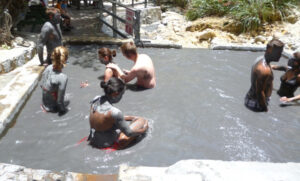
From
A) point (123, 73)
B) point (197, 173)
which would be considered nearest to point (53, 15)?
point (123, 73)

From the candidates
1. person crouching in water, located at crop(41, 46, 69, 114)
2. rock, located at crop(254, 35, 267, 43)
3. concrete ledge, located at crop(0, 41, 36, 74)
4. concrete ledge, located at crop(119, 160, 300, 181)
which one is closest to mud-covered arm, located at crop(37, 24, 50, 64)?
concrete ledge, located at crop(0, 41, 36, 74)

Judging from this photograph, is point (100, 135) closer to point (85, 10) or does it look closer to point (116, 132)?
point (116, 132)

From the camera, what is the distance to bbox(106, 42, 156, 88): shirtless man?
5.17 meters

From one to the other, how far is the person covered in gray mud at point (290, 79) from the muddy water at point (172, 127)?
17 cm

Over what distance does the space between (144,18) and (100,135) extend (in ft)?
32.7

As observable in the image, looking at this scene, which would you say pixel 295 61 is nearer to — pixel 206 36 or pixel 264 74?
pixel 264 74

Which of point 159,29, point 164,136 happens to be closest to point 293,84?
point 164,136

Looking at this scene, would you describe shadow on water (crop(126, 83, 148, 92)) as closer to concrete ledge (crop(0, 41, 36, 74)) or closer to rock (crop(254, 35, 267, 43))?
concrete ledge (crop(0, 41, 36, 74))

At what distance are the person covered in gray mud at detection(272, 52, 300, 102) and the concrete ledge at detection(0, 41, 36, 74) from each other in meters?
5.22

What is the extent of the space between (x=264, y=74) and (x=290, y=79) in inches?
44.4

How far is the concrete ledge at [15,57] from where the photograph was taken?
6.04m

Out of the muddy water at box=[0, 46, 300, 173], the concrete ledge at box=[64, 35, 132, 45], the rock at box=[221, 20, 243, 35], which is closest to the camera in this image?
the muddy water at box=[0, 46, 300, 173]

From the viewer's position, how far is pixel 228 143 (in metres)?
3.97

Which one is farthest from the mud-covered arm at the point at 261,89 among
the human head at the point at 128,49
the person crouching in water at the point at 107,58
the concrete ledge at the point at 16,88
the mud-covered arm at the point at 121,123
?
the concrete ledge at the point at 16,88
